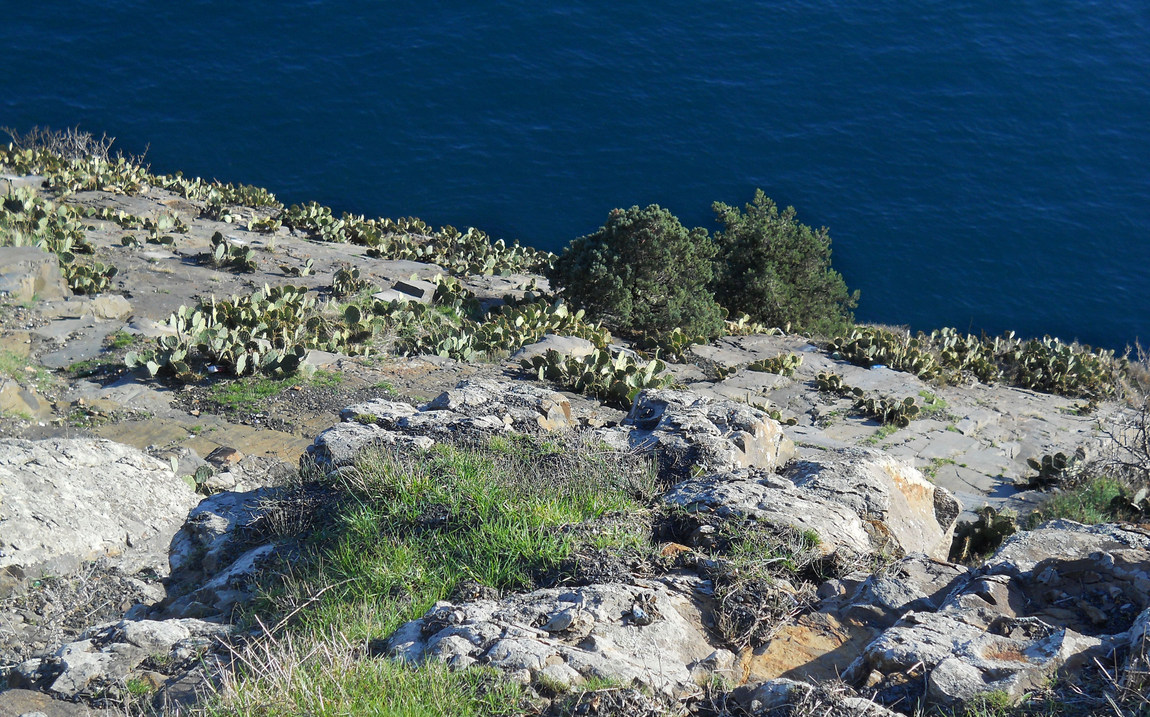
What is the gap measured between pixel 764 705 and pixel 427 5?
39.5 meters

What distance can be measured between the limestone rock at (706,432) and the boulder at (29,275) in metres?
7.14

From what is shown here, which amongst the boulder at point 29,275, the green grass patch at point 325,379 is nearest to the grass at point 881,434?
the green grass patch at point 325,379

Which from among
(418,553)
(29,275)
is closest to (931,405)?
(418,553)

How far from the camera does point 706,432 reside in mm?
5719

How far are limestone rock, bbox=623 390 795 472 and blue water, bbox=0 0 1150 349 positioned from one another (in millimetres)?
20861

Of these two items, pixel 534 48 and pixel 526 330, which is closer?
pixel 526 330

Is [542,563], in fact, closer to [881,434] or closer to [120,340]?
[120,340]

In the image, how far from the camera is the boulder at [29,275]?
30.7 feet

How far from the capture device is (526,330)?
10680 mm

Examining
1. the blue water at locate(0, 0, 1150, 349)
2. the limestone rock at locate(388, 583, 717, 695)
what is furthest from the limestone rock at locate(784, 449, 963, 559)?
the blue water at locate(0, 0, 1150, 349)

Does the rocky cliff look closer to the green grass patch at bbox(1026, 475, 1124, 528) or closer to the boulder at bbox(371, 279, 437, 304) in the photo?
the green grass patch at bbox(1026, 475, 1124, 528)

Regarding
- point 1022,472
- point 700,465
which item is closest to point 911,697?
point 700,465

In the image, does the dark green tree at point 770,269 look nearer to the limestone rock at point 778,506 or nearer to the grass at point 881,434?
the grass at point 881,434

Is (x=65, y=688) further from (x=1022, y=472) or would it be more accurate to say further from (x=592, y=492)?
(x=1022, y=472)
